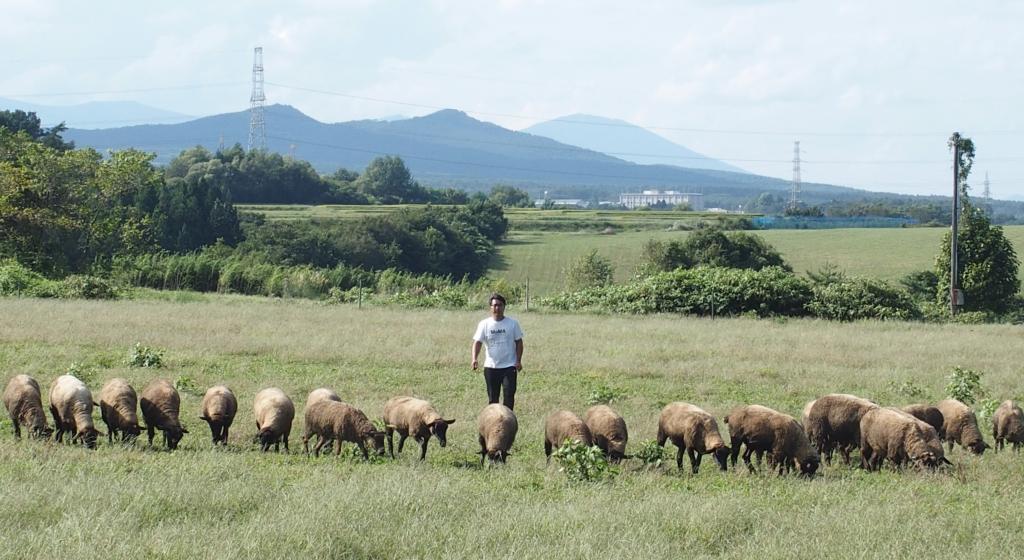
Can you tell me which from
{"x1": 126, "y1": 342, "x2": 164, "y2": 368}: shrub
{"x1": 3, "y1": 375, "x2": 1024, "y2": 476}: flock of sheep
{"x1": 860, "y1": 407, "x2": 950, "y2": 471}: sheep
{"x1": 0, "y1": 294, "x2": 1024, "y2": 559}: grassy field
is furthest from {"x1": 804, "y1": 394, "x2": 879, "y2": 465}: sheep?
{"x1": 126, "y1": 342, "x2": 164, "y2": 368}: shrub

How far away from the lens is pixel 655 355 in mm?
26500

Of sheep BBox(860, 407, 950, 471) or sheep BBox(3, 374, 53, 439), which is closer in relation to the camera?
sheep BBox(860, 407, 950, 471)

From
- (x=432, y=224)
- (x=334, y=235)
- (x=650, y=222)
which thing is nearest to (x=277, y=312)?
(x=334, y=235)

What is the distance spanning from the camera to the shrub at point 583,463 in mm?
12797

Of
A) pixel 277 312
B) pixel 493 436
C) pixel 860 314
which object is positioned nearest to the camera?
pixel 493 436

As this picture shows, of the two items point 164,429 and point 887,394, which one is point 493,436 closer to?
point 164,429

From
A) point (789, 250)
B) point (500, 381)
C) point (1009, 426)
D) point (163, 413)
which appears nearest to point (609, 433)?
point (500, 381)

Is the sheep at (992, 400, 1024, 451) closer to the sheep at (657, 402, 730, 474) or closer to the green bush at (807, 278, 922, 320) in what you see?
the sheep at (657, 402, 730, 474)

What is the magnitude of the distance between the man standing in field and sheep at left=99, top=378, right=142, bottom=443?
4925mm

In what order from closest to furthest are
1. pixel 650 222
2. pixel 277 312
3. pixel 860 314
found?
pixel 277 312 → pixel 860 314 → pixel 650 222

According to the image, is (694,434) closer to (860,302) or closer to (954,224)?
(860,302)

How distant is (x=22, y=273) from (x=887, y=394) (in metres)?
35.5

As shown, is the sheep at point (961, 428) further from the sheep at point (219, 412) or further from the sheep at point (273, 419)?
the sheep at point (219, 412)

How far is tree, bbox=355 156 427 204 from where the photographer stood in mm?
155125
